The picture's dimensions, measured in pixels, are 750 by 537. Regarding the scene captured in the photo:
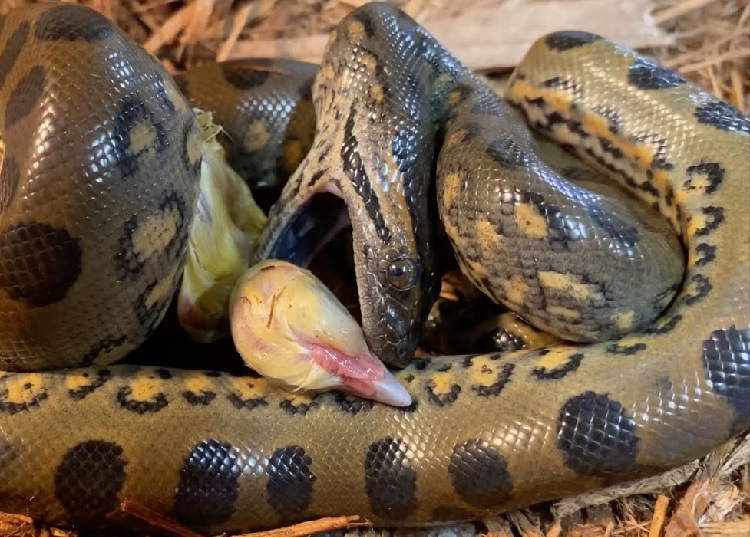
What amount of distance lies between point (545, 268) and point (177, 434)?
1.24 meters

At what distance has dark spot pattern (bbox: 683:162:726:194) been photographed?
8.27 ft

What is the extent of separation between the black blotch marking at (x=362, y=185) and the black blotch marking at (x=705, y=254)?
1.03 meters

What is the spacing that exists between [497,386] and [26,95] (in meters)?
1.66

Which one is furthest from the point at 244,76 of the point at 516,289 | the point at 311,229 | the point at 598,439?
the point at 598,439

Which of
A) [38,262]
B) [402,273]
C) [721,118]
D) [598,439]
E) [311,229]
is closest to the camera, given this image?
[38,262]

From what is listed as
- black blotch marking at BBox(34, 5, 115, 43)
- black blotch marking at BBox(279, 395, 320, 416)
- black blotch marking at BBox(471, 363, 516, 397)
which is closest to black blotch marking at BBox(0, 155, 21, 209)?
black blotch marking at BBox(34, 5, 115, 43)

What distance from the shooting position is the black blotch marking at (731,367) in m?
2.18

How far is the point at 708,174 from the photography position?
2.54m

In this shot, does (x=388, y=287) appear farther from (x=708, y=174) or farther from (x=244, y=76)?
(x=244, y=76)

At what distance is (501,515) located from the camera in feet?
8.00

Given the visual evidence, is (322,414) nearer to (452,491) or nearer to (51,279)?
(452,491)

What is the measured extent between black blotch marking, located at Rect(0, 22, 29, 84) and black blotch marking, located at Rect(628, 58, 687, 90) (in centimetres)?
208

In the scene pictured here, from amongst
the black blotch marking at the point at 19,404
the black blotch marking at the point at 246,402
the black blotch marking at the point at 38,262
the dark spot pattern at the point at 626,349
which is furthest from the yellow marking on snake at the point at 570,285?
the black blotch marking at the point at 19,404

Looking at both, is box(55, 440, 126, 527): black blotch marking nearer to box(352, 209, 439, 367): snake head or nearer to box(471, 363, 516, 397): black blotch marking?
box(352, 209, 439, 367): snake head
